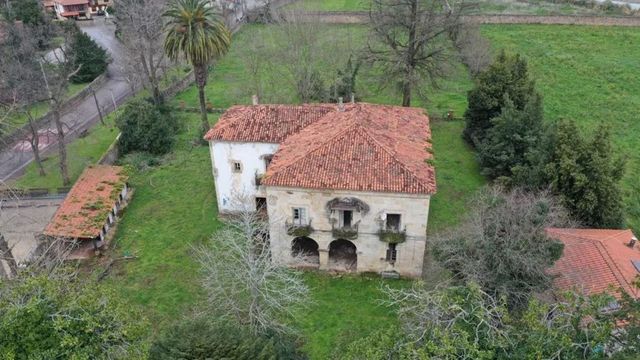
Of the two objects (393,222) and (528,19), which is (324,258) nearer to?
(393,222)

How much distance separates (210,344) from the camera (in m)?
17.2

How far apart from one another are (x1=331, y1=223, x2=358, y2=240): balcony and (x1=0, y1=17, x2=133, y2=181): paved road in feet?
75.7

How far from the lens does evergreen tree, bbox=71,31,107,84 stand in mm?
56719

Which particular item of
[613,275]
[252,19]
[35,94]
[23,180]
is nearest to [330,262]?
[613,275]

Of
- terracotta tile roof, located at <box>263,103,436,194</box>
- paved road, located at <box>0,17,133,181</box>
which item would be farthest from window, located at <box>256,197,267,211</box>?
paved road, located at <box>0,17,133,181</box>

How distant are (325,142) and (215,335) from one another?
14306 mm

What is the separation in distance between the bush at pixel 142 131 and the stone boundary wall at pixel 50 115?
737cm

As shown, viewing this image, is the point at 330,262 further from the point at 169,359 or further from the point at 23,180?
the point at 23,180

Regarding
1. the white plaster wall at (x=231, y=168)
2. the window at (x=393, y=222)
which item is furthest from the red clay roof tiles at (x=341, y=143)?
the window at (x=393, y=222)

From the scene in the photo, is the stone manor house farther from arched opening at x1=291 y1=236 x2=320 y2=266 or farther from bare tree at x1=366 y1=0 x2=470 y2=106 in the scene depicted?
bare tree at x1=366 y1=0 x2=470 y2=106

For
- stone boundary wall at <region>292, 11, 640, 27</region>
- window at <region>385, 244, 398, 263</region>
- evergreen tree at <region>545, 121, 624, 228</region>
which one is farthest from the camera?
stone boundary wall at <region>292, 11, 640, 27</region>

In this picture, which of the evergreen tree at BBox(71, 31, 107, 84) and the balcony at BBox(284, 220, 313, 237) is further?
the evergreen tree at BBox(71, 31, 107, 84)

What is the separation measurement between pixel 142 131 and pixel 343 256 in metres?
21.4

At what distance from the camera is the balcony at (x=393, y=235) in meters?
27.9
